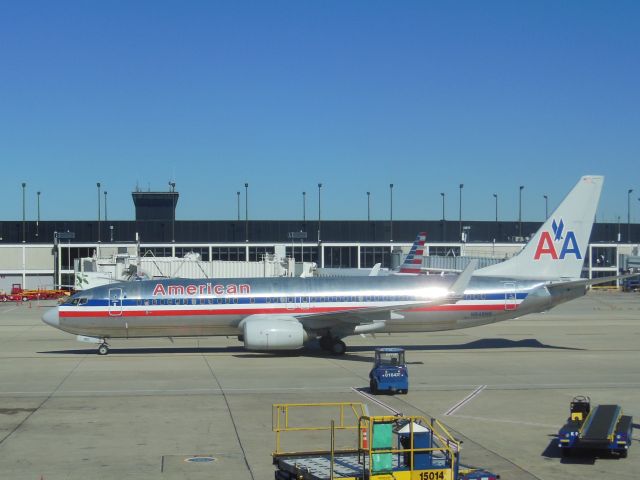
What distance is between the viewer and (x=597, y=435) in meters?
19.7

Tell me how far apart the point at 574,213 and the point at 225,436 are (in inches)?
1110

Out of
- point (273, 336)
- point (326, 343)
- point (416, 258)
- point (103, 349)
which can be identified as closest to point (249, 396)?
point (273, 336)

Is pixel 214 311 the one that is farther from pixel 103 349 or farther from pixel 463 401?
pixel 463 401

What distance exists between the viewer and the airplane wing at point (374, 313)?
39375 mm

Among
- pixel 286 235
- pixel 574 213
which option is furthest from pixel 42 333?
pixel 286 235

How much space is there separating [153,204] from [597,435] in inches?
6892

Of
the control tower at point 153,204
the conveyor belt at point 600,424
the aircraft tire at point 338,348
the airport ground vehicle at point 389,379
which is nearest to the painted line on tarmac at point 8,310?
the aircraft tire at point 338,348

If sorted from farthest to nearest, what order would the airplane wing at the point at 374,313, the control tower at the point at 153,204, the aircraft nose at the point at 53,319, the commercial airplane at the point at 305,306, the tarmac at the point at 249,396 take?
the control tower at the point at 153,204 < the aircraft nose at the point at 53,319 < the commercial airplane at the point at 305,306 < the airplane wing at the point at 374,313 < the tarmac at the point at 249,396

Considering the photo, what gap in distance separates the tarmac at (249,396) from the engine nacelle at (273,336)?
756 millimetres

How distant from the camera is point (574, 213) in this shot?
4431 cm

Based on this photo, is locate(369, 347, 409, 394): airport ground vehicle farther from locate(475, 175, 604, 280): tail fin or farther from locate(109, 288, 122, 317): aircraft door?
locate(475, 175, 604, 280): tail fin

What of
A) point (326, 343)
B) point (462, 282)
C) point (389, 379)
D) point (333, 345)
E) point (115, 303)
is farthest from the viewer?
point (326, 343)

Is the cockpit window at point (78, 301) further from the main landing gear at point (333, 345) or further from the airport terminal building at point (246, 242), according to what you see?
the airport terminal building at point (246, 242)

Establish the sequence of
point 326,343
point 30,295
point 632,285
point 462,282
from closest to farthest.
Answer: point 462,282
point 326,343
point 30,295
point 632,285
